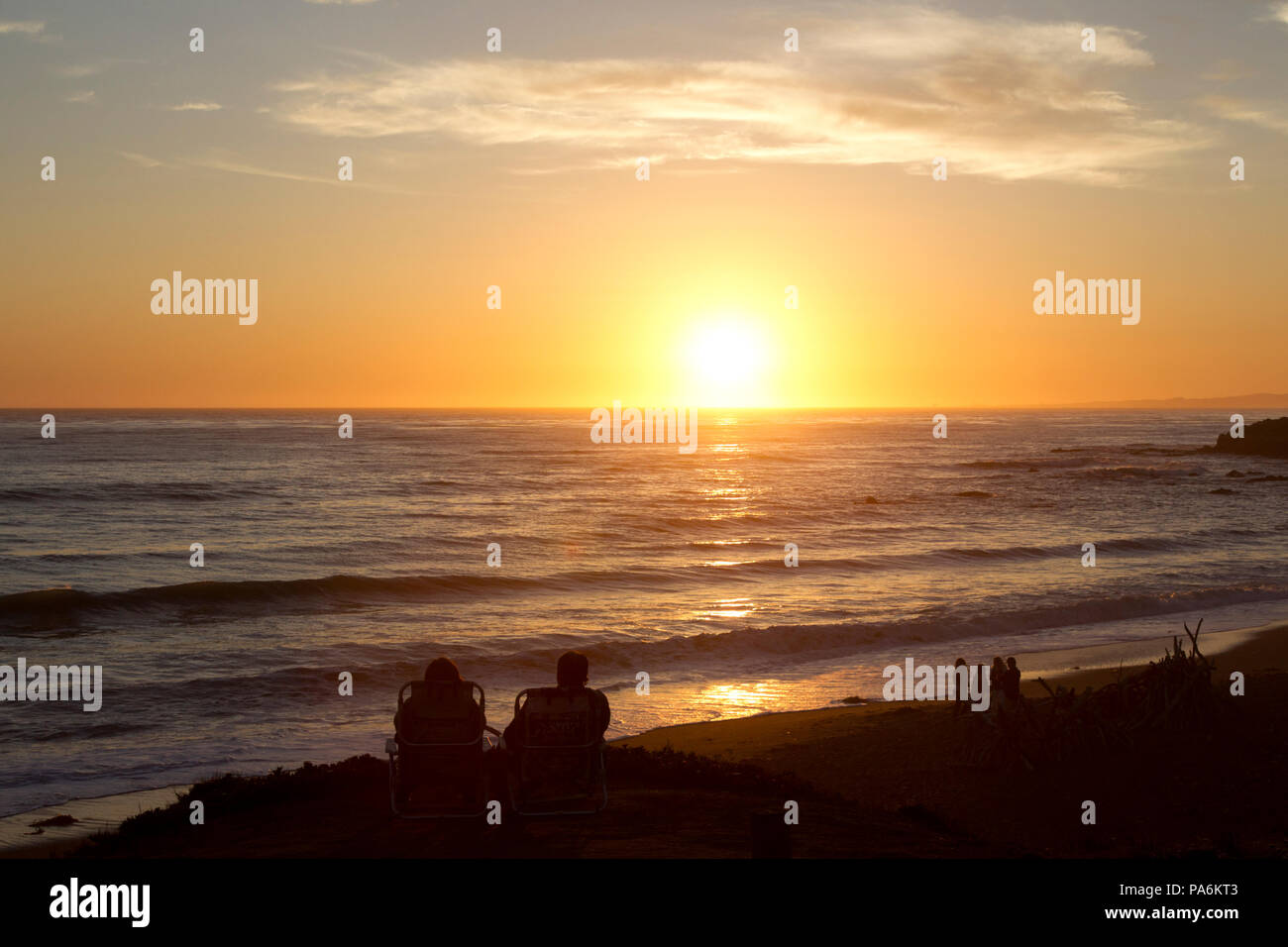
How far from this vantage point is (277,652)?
63.5 ft

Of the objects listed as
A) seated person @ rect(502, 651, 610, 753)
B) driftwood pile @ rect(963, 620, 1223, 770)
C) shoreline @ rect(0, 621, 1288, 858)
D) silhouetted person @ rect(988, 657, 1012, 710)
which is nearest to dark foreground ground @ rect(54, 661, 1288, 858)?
driftwood pile @ rect(963, 620, 1223, 770)

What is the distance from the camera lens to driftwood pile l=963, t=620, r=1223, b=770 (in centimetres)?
1017

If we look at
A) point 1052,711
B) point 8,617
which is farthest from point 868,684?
point 8,617

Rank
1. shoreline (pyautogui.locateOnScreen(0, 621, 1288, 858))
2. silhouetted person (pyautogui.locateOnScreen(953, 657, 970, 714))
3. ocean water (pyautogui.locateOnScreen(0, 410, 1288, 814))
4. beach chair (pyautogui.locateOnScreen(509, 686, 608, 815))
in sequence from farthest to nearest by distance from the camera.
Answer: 1. ocean water (pyautogui.locateOnScreen(0, 410, 1288, 814))
2. silhouetted person (pyautogui.locateOnScreen(953, 657, 970, 714))
3. shoreline (pyautogui.locateOnScreen(0, 621, 1288, 858))
4. beach chair (pyautogui.locateOnScreen(509, 686, 608, 815))

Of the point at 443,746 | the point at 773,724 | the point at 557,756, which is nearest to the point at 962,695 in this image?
the point at 773,724

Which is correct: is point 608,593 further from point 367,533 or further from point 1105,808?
Answer: point 1105,808

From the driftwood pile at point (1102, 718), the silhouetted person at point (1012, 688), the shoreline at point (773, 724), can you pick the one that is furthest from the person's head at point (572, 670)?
the silhouetted person at point (1012, 688)

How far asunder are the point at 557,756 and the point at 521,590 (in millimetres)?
18542

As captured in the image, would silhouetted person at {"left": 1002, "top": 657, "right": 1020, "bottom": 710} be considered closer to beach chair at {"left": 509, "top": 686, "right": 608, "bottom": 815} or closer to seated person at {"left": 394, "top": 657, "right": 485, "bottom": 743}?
beach chair at {"left": 509, "top": 686, "right": 608, "bottom": 815}

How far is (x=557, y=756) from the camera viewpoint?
315 inches

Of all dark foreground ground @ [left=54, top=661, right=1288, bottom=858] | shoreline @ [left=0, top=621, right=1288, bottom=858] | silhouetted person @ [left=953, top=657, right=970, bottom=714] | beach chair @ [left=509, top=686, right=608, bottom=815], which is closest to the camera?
dark foreground ground @ [left=54, top=661, right=1288, bottom=858]

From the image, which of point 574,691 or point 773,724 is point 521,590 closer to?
point 773,724

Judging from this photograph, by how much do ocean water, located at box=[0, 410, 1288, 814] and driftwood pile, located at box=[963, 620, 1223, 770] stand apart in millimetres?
5917
